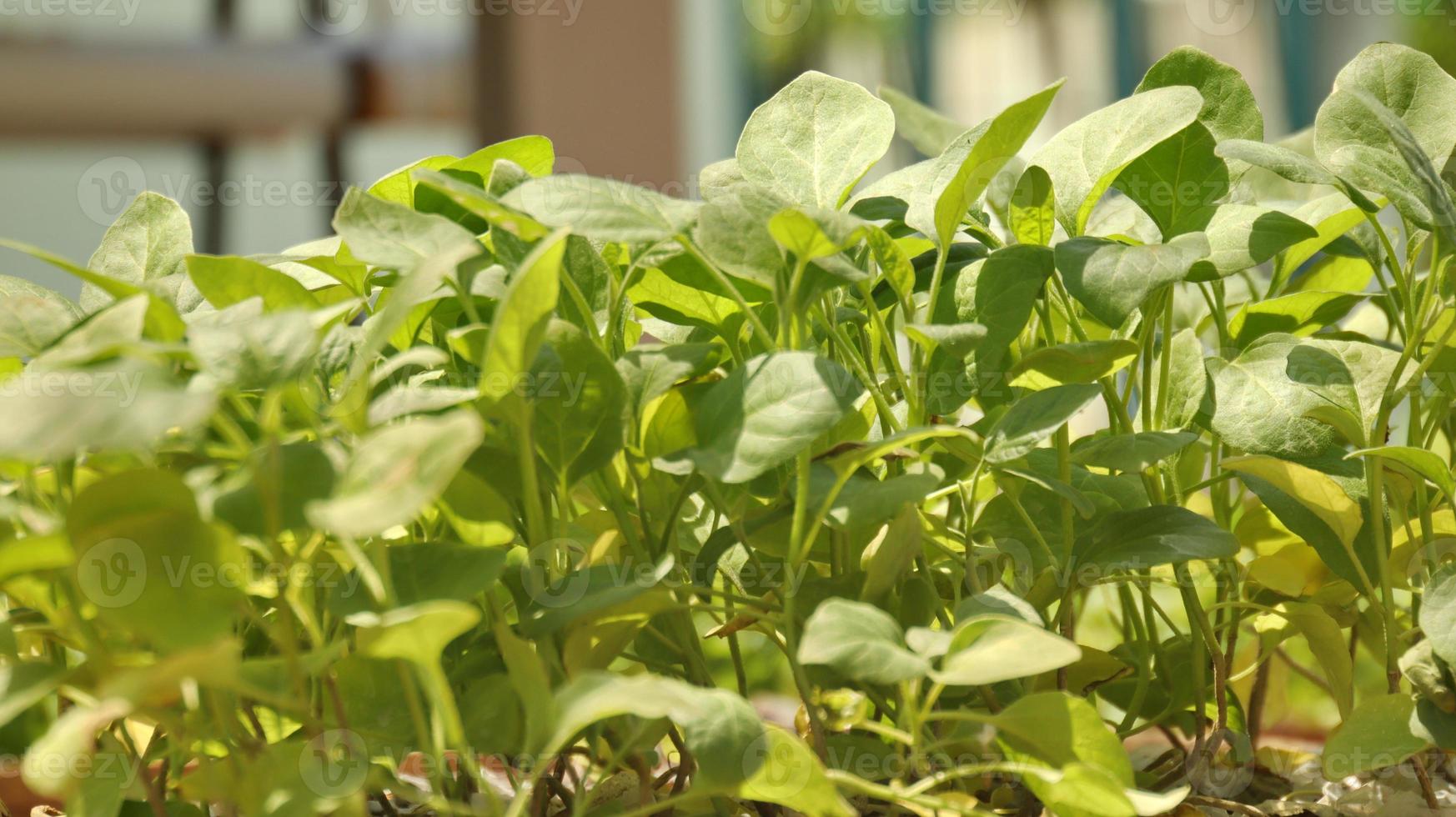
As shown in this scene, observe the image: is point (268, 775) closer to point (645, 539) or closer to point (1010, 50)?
point (645, 539)

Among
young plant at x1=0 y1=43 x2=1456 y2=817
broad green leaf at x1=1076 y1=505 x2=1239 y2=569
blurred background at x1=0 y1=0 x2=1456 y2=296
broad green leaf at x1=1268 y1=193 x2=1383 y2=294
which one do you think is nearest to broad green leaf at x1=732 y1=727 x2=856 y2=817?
young plant at x1=0 y1=43 x2=1456 y2=817

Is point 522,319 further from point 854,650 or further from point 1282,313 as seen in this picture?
point 1282,313

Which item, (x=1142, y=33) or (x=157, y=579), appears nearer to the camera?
(x=157, y=579)

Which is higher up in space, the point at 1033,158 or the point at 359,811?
the point at 1033,158

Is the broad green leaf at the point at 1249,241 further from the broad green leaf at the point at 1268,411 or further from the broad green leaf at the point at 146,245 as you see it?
the broad green leaf at the point at 146,245

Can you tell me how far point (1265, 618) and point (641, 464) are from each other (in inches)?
8.6

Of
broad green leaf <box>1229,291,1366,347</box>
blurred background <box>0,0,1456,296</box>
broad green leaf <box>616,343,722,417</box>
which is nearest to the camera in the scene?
broad green leaf <box>616,343,722,417</box>

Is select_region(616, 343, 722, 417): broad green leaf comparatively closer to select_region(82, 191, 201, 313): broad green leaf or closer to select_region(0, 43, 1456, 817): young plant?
select_region(0, 43, 1456, 817): young plant

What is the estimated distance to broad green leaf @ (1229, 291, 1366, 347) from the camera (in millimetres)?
390

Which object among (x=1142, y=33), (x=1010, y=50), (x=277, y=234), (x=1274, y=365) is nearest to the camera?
(x=1274, y=365)

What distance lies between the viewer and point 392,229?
27cm

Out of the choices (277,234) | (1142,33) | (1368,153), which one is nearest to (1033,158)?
(1368,153)

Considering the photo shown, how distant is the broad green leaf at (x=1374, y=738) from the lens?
0.32 meters

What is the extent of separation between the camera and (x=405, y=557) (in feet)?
0.84
